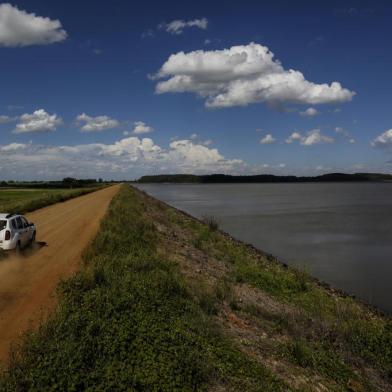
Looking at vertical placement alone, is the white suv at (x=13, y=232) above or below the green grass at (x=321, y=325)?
above

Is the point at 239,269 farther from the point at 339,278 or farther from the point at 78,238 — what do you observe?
the point at 78,238

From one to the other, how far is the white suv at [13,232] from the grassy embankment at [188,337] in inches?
125

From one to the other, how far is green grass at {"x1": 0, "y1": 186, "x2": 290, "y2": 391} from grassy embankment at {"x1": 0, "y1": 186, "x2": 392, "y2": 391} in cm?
2

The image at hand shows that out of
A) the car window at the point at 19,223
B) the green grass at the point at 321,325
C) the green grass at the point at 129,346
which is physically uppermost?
the car window at the point at 19,223

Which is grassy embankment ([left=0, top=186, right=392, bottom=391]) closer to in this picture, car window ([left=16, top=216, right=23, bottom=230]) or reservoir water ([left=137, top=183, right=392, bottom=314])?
car window ([left=16, top=216, right=23, bottom=230])

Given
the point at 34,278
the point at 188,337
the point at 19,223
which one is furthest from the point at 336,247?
the point at 188,337

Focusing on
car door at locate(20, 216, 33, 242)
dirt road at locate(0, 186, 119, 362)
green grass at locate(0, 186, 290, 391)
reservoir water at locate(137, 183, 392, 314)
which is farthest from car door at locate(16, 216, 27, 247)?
reservoir water at locate(137, 183, 392, 314)

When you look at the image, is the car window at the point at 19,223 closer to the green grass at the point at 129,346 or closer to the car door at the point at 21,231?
the car door at the point at 21,231

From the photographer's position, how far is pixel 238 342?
10492mm

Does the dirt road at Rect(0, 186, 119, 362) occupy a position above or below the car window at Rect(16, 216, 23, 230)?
below

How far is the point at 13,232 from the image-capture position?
17531 mm

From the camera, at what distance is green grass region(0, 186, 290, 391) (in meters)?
7.17

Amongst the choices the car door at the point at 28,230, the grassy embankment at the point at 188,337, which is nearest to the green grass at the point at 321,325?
the grassy embankment at the point at 188,337

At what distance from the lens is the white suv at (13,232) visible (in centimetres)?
1712
